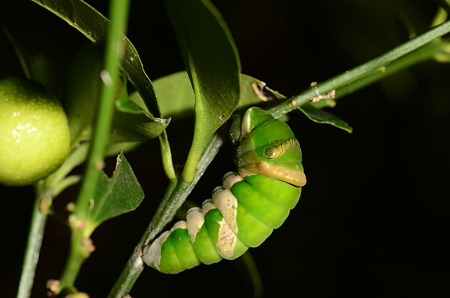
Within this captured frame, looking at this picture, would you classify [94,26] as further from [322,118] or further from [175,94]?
[322,118]

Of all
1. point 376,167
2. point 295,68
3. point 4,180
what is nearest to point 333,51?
point 295,68

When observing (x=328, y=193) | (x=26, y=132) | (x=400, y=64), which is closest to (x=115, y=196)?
(x=26, y=132)

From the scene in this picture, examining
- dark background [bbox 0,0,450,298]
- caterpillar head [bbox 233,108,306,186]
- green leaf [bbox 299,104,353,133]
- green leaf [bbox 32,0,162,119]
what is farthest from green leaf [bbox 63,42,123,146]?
dark background [bbox 0,0,450,298]

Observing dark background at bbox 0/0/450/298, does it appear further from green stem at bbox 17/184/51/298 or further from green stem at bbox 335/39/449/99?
green stem at bbox 17/184/51/298

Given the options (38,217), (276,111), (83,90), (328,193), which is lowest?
(328,193)

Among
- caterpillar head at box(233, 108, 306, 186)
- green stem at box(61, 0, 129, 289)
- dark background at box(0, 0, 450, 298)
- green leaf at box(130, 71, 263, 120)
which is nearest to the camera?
green stem at box(61, 0, 129, 289)

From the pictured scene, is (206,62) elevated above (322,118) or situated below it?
above
